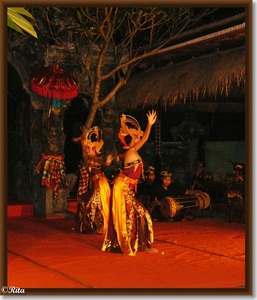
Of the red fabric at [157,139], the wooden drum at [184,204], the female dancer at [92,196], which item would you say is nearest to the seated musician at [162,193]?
the wooden drum at [184,204]

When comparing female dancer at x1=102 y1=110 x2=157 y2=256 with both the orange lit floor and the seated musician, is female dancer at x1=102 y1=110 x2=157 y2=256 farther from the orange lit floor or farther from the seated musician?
the seated musician

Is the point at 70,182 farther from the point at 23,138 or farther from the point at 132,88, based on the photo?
the point at 132,88

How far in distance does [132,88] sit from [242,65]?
12.4 feet

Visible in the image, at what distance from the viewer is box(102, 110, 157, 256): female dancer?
8.11m

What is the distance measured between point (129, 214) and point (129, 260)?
2.26 feet

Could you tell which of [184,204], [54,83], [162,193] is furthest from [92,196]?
[54,83]

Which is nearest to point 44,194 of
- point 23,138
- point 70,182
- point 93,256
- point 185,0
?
point 70,182

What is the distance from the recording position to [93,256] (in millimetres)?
7969

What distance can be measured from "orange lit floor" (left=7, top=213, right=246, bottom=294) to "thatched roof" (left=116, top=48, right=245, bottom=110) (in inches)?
94.4

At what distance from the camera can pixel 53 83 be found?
11.3 meters

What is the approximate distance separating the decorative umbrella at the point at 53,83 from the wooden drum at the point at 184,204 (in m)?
2.64

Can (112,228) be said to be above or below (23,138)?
below

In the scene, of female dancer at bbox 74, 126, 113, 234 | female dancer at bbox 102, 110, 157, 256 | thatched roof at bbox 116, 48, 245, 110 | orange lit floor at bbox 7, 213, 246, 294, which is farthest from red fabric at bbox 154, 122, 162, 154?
female dancer at bbox 102, 110, 157, 256

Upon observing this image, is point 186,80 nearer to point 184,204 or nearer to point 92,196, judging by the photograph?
point 184,204
